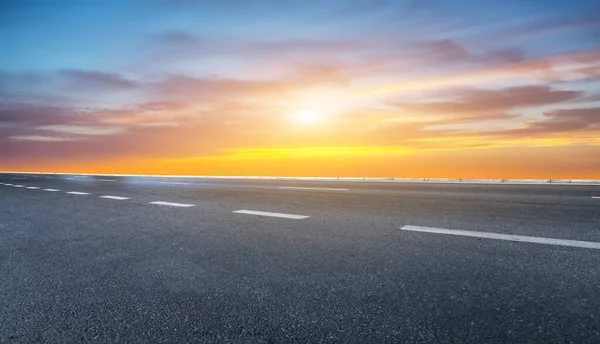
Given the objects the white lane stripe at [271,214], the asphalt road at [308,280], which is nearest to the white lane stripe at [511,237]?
the asphalt road at [308,280]

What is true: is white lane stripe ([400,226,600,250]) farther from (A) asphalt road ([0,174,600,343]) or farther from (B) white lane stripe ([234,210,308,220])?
(B) white lane stripe ([234,210,308,220])

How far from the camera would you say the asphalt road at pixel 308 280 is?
2209 millimetres

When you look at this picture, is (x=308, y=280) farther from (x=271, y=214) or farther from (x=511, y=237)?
(x=271, y=214)

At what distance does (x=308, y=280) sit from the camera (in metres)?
3.10

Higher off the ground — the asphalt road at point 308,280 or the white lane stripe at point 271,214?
the white lane stripe at point 271,214

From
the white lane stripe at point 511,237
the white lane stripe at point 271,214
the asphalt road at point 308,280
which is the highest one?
the white lane stripe at point 271,214

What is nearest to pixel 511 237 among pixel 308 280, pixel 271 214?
pixel 308 280

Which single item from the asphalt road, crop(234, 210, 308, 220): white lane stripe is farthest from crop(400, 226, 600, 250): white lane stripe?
crop(234, 210, 308, 220): white lane stripe

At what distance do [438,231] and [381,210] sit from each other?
2.19 metres

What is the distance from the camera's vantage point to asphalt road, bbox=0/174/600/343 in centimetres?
221

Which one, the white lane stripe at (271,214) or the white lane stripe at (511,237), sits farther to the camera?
the white lane stripe at (271,214)

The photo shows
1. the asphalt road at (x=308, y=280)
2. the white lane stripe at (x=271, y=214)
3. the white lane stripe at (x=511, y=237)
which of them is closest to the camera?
the asphalt road at (x=308, y=280)

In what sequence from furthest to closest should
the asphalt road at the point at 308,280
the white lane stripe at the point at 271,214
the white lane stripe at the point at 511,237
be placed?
the white lane stripe at the point at 271,214 < the white lane stripe at the point at 511,237 < the asphalt road at the point at 308,280

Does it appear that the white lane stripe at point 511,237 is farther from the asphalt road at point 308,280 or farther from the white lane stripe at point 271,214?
the white lane stripe at point 271,214
